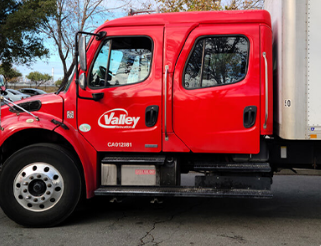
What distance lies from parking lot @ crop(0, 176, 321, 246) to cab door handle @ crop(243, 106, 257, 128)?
132 cm

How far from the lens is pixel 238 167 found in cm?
478

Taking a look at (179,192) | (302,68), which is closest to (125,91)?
(179,192)

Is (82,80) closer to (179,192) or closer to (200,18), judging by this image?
(200,18)

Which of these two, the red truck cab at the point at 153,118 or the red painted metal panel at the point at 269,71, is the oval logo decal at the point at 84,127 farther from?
the red painted metal panel at the point at 269,71

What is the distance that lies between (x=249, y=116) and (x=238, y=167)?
2.13 ft


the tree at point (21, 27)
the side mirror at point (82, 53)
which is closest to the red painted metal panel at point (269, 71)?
the side mirror at point (82, 53)

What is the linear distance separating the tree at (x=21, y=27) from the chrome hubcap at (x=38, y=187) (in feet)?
65.1

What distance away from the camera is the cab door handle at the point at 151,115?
189 inches

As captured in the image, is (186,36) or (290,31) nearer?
(290,31)

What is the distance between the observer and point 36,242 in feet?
14.4

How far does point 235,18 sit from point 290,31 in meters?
0.69

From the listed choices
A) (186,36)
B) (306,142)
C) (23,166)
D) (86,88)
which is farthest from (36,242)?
(306,142)

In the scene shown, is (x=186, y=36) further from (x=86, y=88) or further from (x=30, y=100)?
(x=30, y=100)

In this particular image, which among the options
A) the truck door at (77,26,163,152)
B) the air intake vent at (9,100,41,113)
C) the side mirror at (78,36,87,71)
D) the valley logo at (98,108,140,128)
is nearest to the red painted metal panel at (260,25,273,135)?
the truck door at (77,26,163,152)
